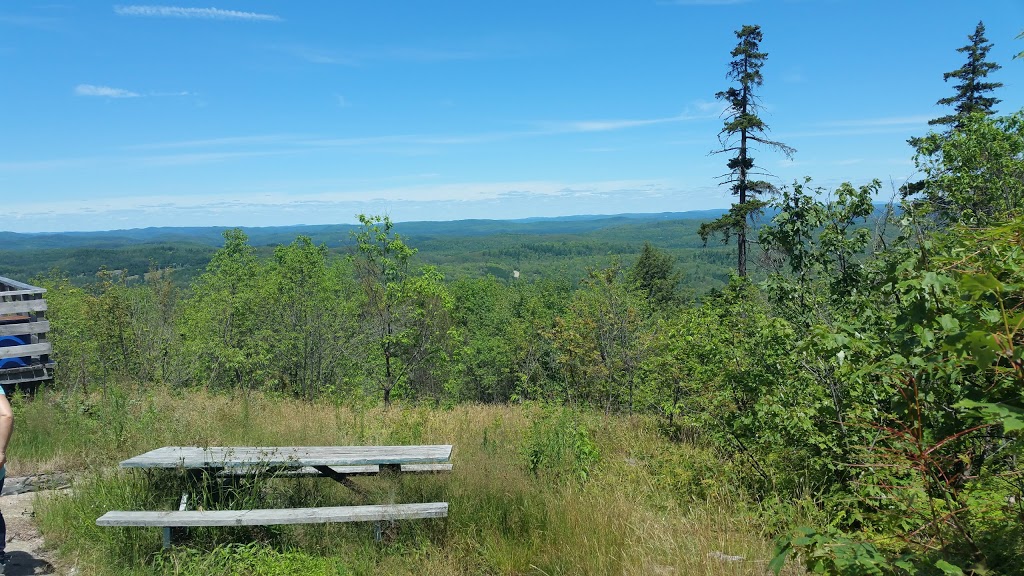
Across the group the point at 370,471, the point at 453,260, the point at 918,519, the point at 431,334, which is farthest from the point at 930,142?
the point at 453,260

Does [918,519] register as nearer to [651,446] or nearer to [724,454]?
[724,454]

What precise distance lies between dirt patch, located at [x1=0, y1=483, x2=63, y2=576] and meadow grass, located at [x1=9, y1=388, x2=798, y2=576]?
99 mm

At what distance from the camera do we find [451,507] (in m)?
4.29

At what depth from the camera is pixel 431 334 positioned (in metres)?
15.4

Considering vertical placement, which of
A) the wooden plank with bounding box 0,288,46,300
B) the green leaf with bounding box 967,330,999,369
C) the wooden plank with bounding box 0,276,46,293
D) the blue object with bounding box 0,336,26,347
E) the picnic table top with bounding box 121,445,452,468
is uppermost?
the green leaf with bounding box 967,330,999,369

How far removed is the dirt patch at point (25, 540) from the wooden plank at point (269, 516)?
22.9 inches

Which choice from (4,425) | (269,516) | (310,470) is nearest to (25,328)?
(4,425)

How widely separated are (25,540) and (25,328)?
219 inches

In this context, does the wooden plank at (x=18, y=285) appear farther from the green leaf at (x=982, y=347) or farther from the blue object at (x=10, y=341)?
the green leaf at (x=982, y=347)

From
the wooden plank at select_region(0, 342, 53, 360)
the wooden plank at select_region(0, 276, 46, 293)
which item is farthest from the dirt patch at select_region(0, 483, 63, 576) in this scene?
the wooden plank at select_region(0, 276, 46, 293)

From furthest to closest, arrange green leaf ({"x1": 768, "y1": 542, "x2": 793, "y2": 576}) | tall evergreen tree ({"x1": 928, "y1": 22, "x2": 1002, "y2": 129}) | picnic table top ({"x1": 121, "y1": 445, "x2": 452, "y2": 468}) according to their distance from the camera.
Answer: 1. tall evergreen tree ({"x1": 928, "y1": 22, "x2": 1002, "y2": 129})
2. picnic table top ({"x1": 121, "y1": 445, "x2": 452, "y2": 468})
3. green leaf ({"x1": 768, "y1": 542, "x2": 793, "y2": 576})

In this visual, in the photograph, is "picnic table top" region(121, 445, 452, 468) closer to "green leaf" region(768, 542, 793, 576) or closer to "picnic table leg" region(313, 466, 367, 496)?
"picnic table leg" region(313, 466, 367, 496)

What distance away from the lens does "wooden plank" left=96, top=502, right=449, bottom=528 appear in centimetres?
383

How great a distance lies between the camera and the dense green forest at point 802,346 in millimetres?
1978
